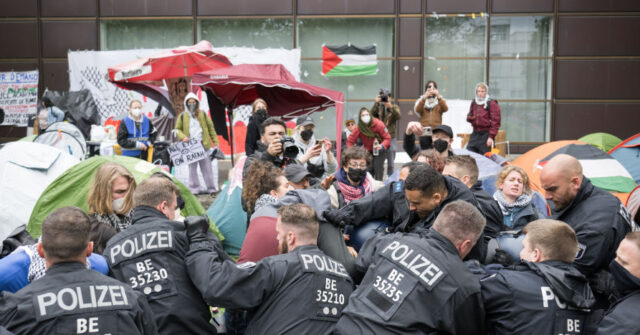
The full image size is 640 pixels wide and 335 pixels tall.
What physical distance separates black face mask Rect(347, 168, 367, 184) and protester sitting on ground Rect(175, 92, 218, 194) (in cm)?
584

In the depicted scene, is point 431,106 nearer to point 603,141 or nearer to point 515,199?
point 603,141

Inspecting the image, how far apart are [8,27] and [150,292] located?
679 inches

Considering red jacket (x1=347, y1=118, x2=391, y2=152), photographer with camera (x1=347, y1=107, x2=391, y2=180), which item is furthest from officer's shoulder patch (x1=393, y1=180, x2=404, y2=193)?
red jacket (x1=347, y1=118, x2=391, y2=152)

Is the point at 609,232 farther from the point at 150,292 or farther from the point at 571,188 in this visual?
the point at 150,292

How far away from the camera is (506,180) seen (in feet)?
17.6

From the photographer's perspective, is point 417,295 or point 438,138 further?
point 438,138

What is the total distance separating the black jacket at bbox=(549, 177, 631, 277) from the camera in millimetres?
3996

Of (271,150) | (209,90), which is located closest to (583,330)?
(271,150)

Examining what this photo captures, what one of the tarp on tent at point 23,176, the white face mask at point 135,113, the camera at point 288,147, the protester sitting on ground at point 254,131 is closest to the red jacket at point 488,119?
the protester sitting on ground at point 254,131

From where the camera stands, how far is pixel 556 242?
11.1 ft

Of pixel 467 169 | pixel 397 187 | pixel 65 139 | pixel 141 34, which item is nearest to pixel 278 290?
pixel 397 187

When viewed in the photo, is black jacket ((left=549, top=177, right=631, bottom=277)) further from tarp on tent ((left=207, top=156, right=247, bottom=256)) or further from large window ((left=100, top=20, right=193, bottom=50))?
large window ((left=100, top=20, right=193, bottom=50))

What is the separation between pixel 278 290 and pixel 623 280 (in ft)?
6.20

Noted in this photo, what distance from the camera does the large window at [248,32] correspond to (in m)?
17.3
